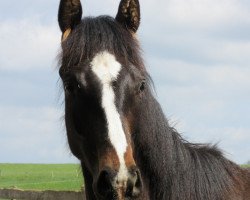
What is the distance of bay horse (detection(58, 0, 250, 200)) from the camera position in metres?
4.00

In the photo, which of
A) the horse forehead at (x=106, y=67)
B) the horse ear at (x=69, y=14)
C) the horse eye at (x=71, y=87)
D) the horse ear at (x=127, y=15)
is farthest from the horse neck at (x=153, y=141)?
the horse ear at (x=69, y=14)

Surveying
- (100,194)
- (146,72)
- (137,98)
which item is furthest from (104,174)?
(146,72)

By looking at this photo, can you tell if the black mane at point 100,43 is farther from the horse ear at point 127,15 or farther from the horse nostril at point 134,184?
the horse nostril at point 134,184

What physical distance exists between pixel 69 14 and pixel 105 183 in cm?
169

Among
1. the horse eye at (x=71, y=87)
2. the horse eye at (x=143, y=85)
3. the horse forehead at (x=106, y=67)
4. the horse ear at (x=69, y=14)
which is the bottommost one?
the horse eye at (x=71, y=87)

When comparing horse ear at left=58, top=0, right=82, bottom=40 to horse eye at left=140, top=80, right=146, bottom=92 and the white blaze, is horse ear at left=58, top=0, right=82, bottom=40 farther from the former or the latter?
horse eye at left=140, top=80, right=146, bottom=92

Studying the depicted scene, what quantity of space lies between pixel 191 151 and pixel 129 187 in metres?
1.17

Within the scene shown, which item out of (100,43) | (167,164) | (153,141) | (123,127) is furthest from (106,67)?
(167,164)

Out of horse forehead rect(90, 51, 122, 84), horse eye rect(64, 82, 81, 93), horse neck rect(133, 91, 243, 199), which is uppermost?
horse forehead rect(90, 51, 122, 84)

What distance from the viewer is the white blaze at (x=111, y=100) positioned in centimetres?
391

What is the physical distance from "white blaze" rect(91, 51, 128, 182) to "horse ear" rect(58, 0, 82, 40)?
1.99 ft

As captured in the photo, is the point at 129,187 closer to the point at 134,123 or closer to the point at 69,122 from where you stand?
the point at 134,123

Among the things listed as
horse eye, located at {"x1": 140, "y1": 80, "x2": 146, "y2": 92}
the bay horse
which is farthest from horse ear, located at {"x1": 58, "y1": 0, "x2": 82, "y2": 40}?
horse eye, located at {"x1": 140, "y1": 80, "x2": 146, "y2": 92}

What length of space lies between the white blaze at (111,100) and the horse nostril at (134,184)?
5 centimetres
